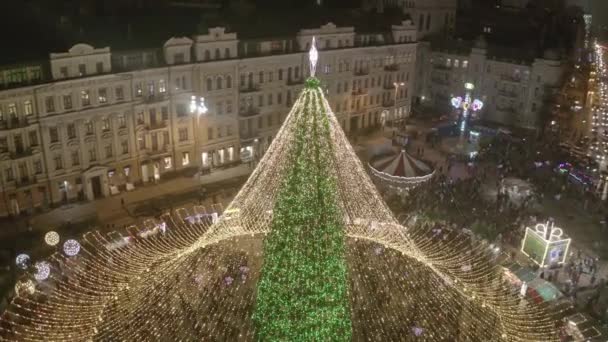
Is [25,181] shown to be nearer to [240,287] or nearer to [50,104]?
[50,104]

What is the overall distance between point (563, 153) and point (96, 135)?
3932 centimetres

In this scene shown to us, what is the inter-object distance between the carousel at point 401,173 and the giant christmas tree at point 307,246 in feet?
77.6

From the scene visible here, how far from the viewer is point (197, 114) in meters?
44.7

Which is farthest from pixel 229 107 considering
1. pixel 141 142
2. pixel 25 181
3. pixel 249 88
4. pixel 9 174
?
pixel 9 174

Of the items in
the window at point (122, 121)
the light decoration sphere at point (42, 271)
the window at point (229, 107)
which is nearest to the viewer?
the light decoration sphere at point (42, 271)

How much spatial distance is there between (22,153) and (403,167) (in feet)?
86.3

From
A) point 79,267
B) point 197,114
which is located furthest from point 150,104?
point 79,267

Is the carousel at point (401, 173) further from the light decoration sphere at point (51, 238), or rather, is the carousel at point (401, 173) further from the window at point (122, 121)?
the light decoration sphere at point (51, 238)

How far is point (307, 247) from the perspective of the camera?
58.3 ft

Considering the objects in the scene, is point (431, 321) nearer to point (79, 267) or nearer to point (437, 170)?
point (79, 267)

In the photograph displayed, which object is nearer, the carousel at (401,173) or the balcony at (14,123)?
the balcony at (14,123)

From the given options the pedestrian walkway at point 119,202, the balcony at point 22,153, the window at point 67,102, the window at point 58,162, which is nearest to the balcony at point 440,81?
the pedestrian walkway at point 119,202

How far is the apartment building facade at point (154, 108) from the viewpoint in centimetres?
3691

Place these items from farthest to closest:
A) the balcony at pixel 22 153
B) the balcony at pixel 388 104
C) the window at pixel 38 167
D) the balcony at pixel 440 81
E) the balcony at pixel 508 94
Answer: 1. the balcony at pixel 440 81
2. the balcony at pixel 508 94
3. the balcony at pixel 388 104
4. the window at pixel 38 167
5. the balcony at pixel 22 153
